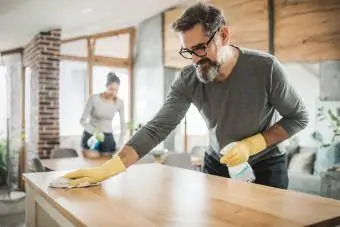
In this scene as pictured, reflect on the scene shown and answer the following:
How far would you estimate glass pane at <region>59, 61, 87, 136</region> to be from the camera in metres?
7.03

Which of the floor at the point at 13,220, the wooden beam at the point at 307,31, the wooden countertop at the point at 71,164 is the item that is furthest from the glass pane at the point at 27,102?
the wooden beam at the point at 307,31

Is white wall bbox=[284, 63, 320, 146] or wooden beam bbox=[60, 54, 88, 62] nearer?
white wall bbox=[284, 63, 320, 146]

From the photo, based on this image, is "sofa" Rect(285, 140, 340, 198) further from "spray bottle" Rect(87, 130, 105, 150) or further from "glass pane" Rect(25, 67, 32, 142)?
"glass pane" Rect(25, 67, 32, 142)

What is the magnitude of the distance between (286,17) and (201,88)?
12.2ft

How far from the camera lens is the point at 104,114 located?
430 cm

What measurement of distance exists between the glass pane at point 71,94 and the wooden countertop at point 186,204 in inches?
224

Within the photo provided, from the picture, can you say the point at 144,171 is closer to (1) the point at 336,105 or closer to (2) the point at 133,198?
(2) the point at 133,198

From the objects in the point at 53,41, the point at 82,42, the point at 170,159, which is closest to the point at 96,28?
the point at 82,42

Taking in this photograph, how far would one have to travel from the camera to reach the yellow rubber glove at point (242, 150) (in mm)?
1466

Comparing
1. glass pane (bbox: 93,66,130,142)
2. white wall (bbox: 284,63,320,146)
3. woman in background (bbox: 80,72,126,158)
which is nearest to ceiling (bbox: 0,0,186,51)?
glass pane (bbox: 93,66,130,142)

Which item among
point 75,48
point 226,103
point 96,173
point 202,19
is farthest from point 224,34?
point 75,48

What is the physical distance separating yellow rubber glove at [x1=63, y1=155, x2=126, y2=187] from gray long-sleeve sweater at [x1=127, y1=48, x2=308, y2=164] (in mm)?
107

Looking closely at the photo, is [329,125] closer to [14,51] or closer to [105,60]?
[105,60]

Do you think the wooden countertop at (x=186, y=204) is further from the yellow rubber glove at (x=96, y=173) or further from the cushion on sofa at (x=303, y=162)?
the cushion on sofa at (x=303, y=162)
